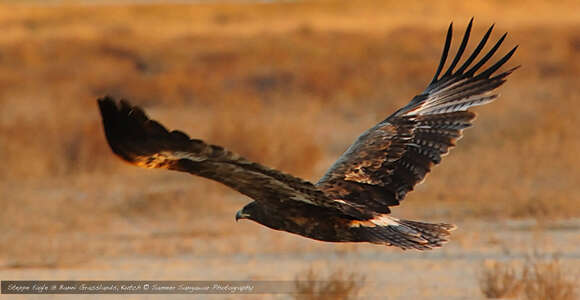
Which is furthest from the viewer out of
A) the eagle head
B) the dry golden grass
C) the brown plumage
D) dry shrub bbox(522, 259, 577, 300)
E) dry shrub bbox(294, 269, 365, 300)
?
the dry golden grass

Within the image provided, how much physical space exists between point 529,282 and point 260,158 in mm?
8861

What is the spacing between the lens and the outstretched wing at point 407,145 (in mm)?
8906

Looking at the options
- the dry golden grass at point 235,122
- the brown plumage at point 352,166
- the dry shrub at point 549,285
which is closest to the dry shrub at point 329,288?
the brown plumage at point 352,166

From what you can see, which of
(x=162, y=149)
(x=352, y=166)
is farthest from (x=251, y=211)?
(x=162, y=149)

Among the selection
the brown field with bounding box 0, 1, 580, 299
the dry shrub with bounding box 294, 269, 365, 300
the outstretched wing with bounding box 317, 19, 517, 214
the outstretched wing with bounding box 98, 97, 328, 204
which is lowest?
the outstretched wing with bounding box 98, 97, 328, 204

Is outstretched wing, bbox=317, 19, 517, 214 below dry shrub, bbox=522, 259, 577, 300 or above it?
above

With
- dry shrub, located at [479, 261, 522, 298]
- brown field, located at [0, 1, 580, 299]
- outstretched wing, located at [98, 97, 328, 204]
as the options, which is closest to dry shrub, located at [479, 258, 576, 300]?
dry shrub, located at [479, 261, 522, 298]

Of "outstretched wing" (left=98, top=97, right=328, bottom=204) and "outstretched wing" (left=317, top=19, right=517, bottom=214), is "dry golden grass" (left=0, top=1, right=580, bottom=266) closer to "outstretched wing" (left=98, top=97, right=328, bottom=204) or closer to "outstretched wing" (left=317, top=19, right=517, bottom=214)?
"outstretched wing" (left=317, top=19, right=517, bottom=214)

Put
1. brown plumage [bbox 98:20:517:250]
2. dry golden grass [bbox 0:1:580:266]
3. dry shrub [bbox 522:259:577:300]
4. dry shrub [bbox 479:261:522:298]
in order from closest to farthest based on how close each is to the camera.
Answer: brown plumage [bbox 98:20:517:250] < dry shrub [bbox 522:259:577:300] < dry shrub [bbox 479:261:522:298] < dry golden grass [bbox 0:1:580:266]

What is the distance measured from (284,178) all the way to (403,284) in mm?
4204

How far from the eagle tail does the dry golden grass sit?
4850 millimetres

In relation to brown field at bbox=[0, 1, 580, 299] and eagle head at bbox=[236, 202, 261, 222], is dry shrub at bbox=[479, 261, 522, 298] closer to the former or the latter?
brown field at bbox=[0, 1, 580, 299]

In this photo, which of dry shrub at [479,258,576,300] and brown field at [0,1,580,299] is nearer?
dry shrub at [479,258,576,300]

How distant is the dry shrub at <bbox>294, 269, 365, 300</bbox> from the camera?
9.88 m
